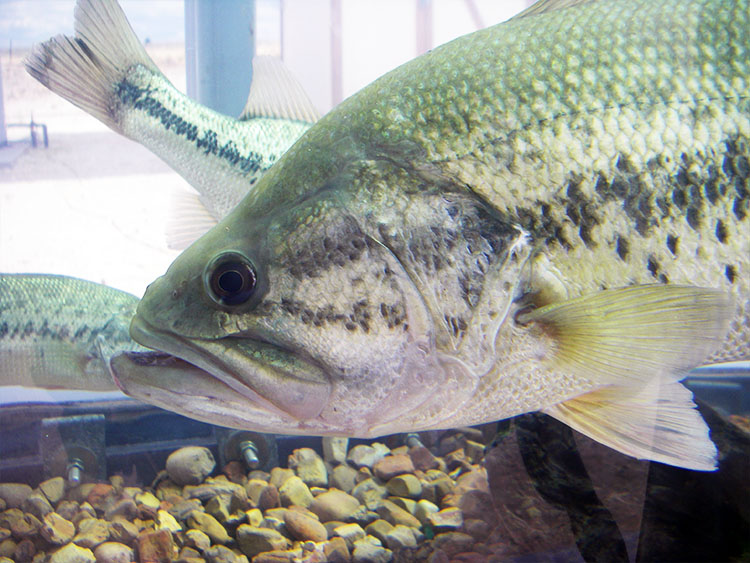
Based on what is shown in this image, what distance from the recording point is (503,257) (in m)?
1.04

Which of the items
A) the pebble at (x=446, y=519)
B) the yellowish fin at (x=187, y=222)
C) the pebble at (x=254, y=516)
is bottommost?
the pebble at (x=254, y=516)

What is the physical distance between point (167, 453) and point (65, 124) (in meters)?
1.72

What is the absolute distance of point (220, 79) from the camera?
105 inches

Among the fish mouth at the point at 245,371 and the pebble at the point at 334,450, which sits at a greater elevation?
the fish mouth at the point at 245,371

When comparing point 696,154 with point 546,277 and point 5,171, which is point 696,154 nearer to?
point 546,277

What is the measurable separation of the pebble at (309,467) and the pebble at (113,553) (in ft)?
2.44

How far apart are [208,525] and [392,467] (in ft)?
2.53

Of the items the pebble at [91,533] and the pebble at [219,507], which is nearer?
the pebble at [91,533]

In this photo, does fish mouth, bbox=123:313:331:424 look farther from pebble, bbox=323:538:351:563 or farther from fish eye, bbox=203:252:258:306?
pebble, bbox=323:538:351:563

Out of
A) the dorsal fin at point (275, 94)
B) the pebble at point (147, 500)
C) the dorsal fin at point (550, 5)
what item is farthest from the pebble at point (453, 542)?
the dorsal fin at point (275, 94)

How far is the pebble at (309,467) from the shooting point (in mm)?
2383

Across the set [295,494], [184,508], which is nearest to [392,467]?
[295,494]

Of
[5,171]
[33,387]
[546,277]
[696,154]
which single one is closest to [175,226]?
[33,387]

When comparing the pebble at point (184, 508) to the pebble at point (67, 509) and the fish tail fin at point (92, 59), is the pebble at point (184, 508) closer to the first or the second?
the pebble at point (67, 509)
